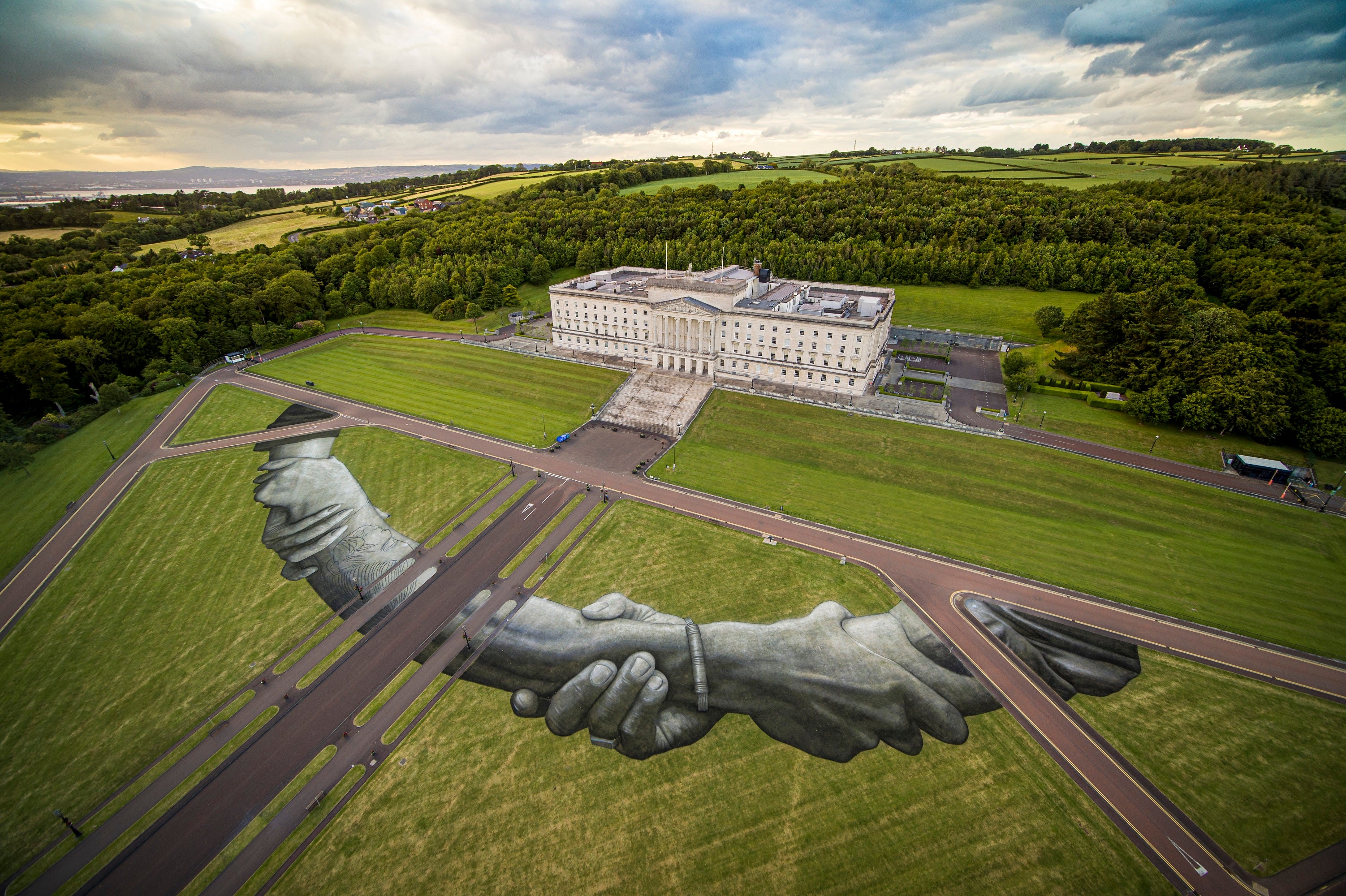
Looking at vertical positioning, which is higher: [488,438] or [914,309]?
[914,309]

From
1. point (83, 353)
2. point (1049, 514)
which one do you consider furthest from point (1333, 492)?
point (83, 353)

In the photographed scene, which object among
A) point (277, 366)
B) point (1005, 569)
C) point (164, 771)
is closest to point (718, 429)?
point (1005, 569)

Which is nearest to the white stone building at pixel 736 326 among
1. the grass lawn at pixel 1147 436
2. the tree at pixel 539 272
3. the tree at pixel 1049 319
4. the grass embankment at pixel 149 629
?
the grass lawn at pixel 1147 436

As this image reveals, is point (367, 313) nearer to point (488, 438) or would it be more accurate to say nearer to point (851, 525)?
point (488, 438)

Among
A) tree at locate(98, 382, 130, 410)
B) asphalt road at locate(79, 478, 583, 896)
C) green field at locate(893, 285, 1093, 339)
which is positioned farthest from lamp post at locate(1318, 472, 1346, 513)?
tree at locate(98, 382, 130, 410)

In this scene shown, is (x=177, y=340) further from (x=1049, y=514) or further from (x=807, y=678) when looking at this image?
(x=1049, y=514)

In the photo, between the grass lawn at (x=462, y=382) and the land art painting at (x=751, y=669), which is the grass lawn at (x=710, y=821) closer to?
the land art painting at (x=751, y=669)
